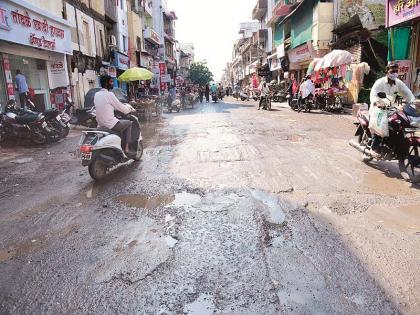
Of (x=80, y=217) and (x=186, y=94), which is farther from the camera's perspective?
(x=186, y=94)

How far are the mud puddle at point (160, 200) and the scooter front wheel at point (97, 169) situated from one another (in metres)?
1.04

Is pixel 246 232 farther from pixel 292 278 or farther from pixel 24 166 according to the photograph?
pixel 24 166

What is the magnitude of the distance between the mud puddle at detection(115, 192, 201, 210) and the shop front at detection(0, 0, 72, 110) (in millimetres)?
9322

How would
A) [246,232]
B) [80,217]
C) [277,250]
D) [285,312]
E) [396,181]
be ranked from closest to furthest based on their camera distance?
1. [285,312]
2. [277,250]
3. [246,232]
4. [80,217]
5. [396,181]

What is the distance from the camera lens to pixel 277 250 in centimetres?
342

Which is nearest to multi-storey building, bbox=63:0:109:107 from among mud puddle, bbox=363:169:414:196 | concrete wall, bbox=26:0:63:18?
concrete wall, bbox=26:0:63:18

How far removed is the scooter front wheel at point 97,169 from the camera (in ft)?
19.6

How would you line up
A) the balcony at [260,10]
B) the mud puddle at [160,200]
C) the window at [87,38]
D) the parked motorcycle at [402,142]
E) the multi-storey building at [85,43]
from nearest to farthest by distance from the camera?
the mud puddle at [160,200] < the parked motorcycle at [402,142] < the multi-storey building at [85,43] < the window at [87,38] < the balcony at [260,10]

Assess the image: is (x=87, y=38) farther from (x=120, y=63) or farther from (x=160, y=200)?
(x=160, y=200)

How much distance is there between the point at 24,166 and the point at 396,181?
22.5 ft

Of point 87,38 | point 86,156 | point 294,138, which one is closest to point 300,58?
point 87,38

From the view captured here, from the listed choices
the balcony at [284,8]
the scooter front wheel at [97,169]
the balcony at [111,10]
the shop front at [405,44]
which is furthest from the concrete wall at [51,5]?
the balcony at [284,8]

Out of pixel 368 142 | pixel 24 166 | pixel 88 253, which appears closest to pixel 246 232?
pixel 88 253

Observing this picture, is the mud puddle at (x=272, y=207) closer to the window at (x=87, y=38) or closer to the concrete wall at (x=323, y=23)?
the window at (x=87, y=38)
